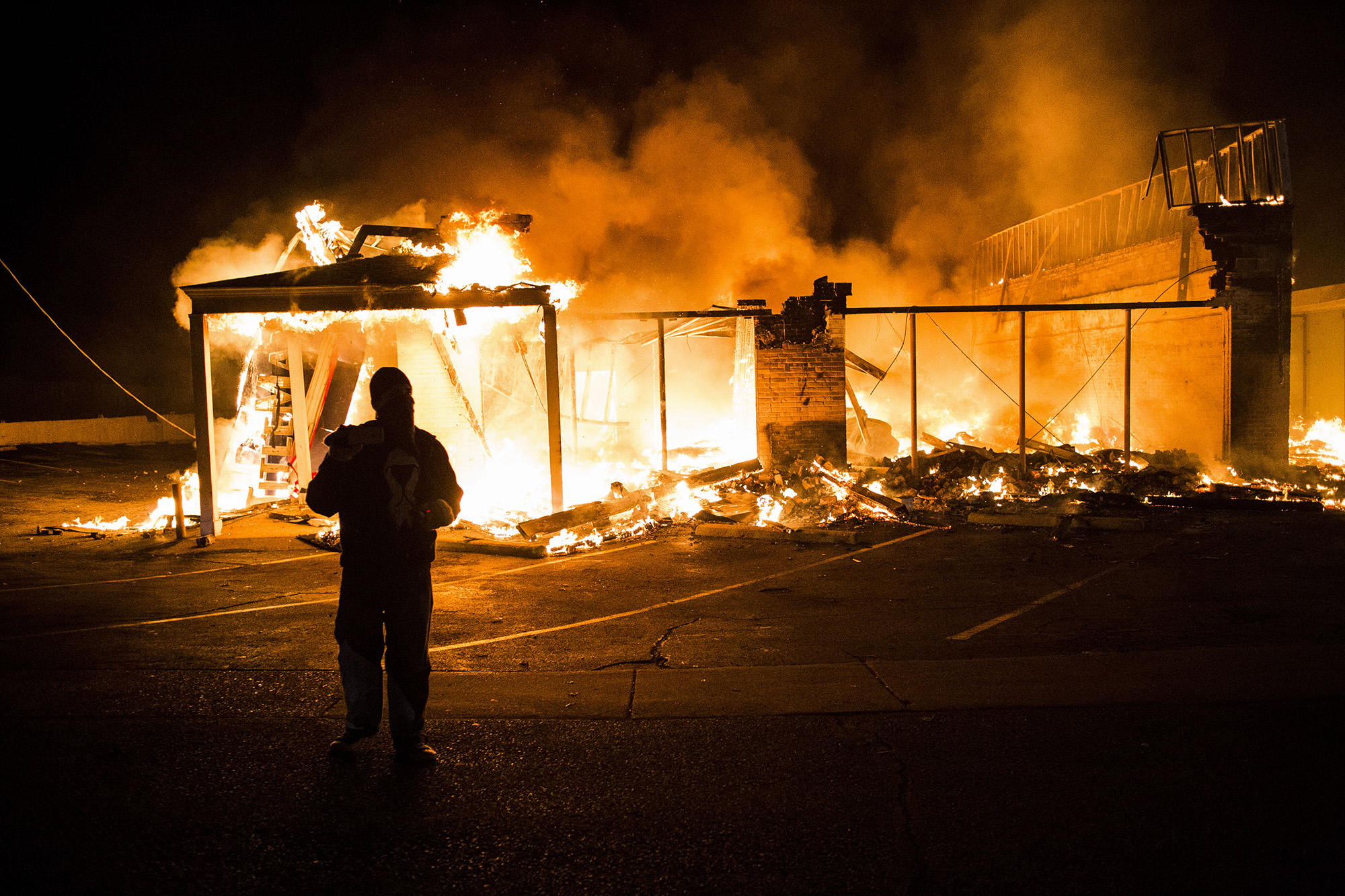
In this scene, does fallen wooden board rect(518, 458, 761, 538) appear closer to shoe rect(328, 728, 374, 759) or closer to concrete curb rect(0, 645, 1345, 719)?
concrete curb rect(0, 645, 1345, 719)

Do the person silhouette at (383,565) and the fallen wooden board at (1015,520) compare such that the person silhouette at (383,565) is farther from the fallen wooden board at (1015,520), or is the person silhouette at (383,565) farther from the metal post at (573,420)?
the metal post at (573,420)

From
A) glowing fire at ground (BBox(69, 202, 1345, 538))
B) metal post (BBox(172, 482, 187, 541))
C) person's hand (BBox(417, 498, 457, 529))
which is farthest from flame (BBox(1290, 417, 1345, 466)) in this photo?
metal post (BBox(172, 482, 187, 541))

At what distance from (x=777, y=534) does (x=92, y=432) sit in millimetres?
27792

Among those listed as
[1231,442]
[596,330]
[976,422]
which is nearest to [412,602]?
[596,330]

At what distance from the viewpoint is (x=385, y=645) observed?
3525mm

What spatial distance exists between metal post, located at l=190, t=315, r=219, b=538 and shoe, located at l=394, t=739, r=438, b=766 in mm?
7494

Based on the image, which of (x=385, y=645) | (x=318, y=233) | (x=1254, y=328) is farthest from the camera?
(x=1254, y=328)

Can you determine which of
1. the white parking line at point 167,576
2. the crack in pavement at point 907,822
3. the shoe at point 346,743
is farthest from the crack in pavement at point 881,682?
the white parking line at point 167,576

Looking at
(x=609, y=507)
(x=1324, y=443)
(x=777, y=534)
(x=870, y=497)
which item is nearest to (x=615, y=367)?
(x=609, y=507)

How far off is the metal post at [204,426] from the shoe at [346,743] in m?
7.28

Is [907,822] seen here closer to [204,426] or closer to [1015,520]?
[1015,520]

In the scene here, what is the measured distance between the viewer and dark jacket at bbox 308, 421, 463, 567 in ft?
11.2

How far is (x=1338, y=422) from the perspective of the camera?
17734 mm

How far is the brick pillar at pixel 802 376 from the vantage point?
1224 centimetres
